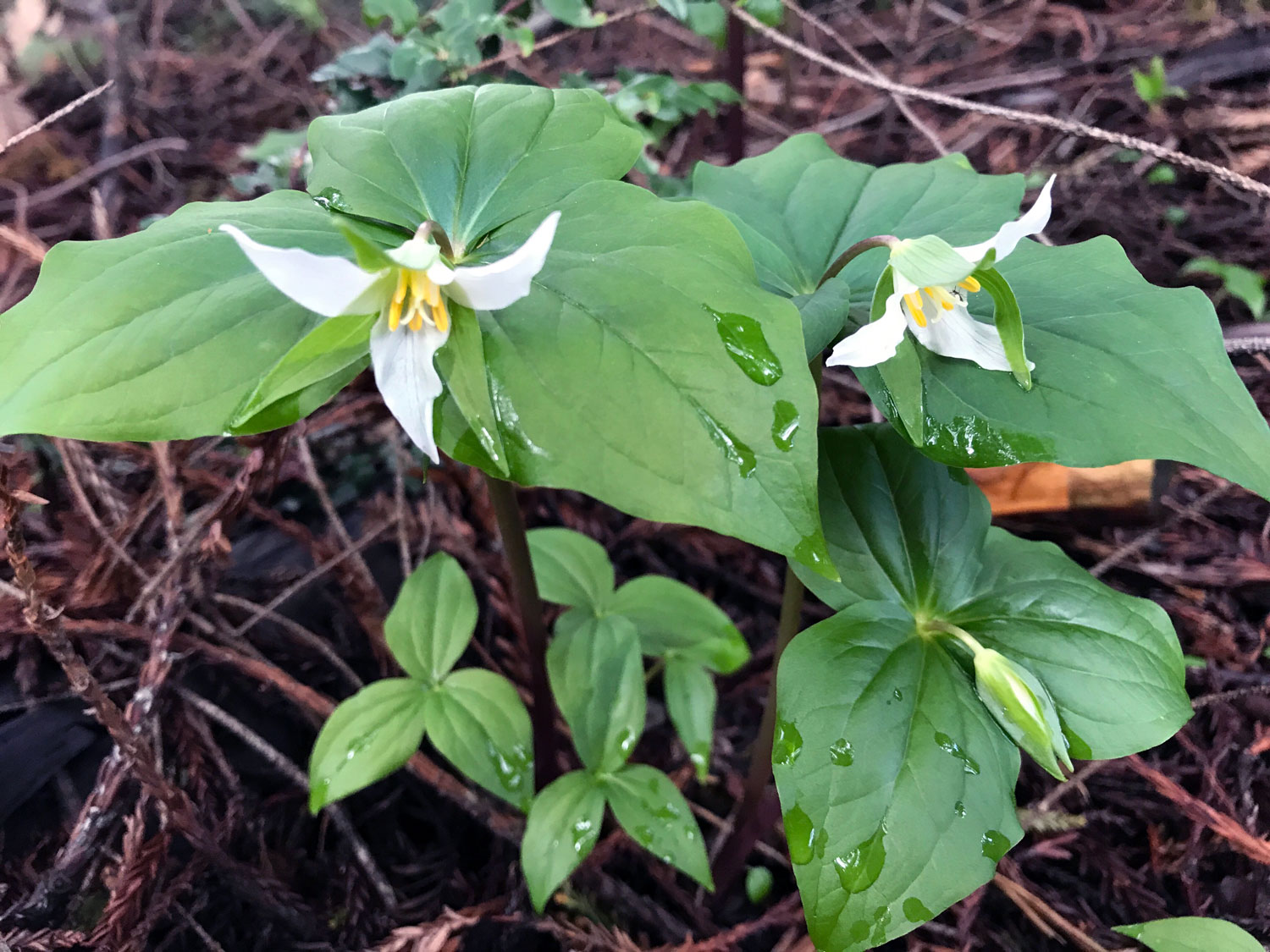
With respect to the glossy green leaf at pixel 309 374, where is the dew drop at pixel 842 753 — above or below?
below

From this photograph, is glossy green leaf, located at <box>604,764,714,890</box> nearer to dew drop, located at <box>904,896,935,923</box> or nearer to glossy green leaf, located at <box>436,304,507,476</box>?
dew drop, located at <box>904,896,935,923</box>

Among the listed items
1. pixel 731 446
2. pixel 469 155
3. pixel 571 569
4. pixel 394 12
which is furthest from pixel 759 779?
pixel 394 12

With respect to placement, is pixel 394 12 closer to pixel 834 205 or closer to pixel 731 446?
pixel 834 205

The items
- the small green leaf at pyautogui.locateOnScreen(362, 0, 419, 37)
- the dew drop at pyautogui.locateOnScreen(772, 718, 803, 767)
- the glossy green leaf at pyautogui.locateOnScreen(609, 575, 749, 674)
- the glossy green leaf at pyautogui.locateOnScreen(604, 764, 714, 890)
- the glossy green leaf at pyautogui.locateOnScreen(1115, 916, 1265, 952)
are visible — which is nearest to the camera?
the dew drop at pyautogui.locateOnScreen(772, 718, 803, 767)

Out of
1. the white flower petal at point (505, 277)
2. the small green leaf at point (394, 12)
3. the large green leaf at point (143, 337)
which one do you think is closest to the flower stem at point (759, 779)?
the white flower petal at point (505, 277)

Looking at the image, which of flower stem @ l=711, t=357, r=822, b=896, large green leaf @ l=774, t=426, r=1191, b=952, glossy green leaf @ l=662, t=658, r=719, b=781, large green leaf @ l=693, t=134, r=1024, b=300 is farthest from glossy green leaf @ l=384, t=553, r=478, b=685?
large green leaf @ l=693, t=134, r=1024, b=300

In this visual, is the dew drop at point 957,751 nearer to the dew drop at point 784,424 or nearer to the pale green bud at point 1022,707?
the pale green bud at point 1022,707
